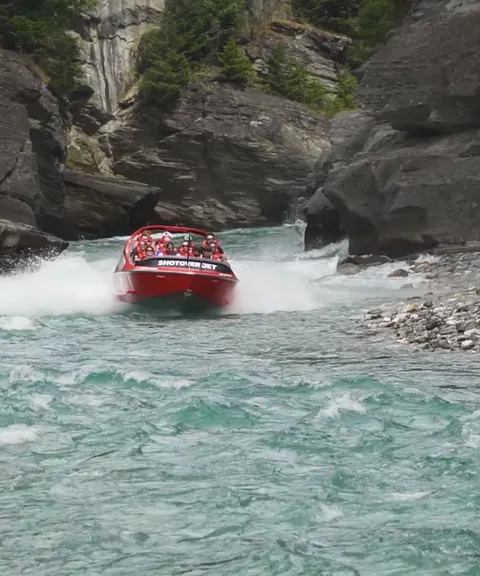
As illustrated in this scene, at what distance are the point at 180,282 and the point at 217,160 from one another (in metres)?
33.9

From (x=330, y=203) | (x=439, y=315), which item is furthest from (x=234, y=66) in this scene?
(x=439, y=315)

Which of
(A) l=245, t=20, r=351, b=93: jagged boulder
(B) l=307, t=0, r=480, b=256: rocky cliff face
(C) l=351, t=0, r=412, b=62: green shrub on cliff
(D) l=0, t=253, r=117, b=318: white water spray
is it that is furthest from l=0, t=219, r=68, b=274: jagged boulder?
(A) l=245, t=20, r=351, b=93: jagged boulder

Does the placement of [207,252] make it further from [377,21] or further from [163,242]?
[377,21]

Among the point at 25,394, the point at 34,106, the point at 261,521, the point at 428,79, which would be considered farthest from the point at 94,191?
the point at 261,521

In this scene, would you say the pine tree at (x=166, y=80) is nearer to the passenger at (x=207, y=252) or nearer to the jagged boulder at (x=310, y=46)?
the jagged boulder at (x=310, y=46)

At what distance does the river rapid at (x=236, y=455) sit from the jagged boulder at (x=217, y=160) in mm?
36656

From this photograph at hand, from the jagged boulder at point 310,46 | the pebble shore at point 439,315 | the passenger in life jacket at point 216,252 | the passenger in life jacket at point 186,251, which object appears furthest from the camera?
the jagged boulder at point 310,46

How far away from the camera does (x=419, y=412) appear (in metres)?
11.3

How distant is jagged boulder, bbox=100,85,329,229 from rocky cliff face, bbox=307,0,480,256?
76.0 feet

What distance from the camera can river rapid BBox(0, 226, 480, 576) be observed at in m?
7.35

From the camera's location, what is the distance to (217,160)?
5450 cm

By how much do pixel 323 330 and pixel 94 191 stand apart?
1101 inches

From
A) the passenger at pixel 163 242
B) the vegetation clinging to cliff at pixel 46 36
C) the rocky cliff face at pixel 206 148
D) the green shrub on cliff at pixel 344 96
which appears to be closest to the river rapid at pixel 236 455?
the passenger at pixel 163 242

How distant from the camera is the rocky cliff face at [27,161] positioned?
30.9 meters
